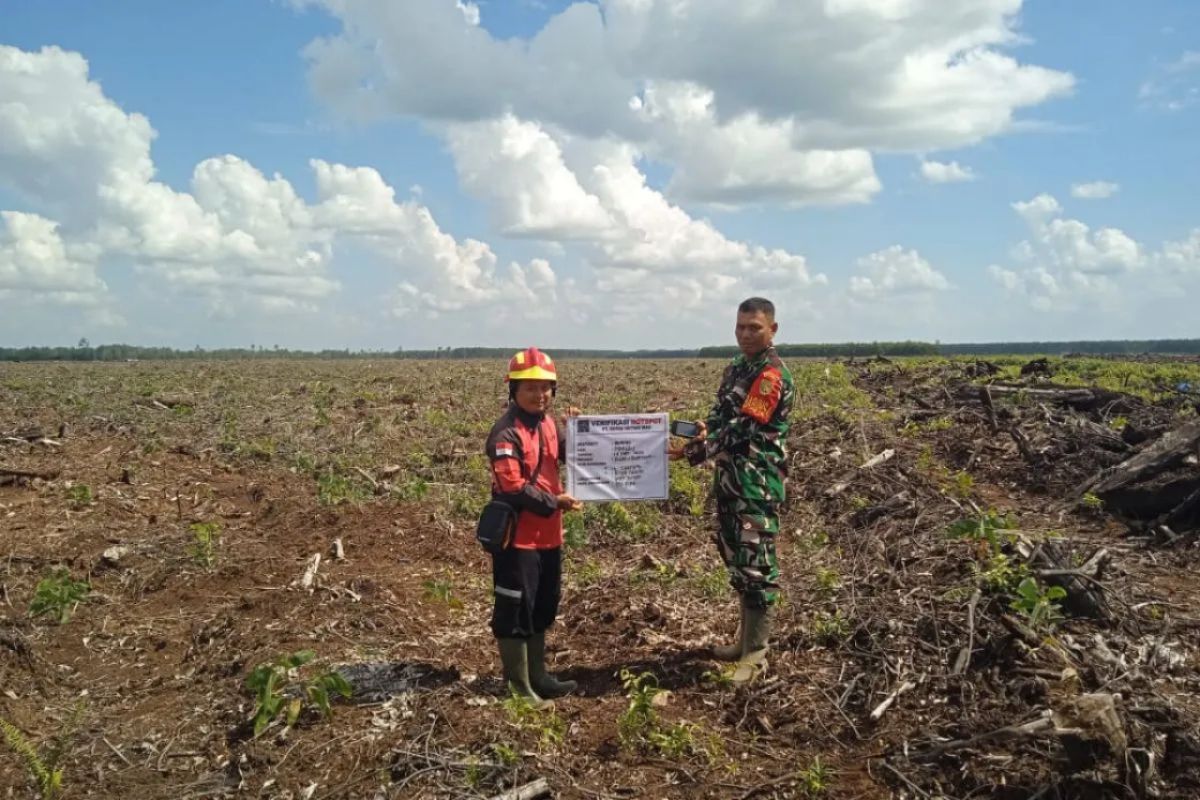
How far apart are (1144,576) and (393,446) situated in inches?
416

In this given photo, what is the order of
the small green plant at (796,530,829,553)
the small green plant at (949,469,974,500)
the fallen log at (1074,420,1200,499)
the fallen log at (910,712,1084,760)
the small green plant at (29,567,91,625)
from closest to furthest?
the fallen log at (910,712,1084,760)
the small green plant at (29,567,91,625)
the small green plant at (796,530,829,553)
the fallen log at (1074,420,1200,499)
the small green plant at (949,469,974,500)

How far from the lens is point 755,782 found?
4.03m

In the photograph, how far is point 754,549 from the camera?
4.93 metres

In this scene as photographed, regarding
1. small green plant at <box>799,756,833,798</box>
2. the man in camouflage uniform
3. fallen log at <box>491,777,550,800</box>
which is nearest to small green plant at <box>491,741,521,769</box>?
fallen log at <box>491,777,550,800</box>

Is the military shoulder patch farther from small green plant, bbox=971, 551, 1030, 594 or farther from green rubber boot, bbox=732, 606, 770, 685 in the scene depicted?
small green plant, bbox=971, 551, 1030, 594

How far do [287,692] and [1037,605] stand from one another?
14.2 ft

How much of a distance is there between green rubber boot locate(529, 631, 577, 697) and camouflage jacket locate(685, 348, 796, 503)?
1451 millimetres

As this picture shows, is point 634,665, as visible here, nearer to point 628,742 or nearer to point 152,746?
point 628,742

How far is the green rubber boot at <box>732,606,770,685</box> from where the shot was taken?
5.04 m

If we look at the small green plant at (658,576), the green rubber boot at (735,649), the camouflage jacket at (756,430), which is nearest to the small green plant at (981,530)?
the camouflage jacket at (756,430)

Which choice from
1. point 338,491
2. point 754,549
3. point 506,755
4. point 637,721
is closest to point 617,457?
point 754,549

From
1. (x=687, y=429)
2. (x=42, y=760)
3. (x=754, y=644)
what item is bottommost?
(x=42, y=760)

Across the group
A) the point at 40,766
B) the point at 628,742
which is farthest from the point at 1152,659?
the point at 40,766

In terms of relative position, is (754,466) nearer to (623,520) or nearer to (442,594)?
(442,594)
